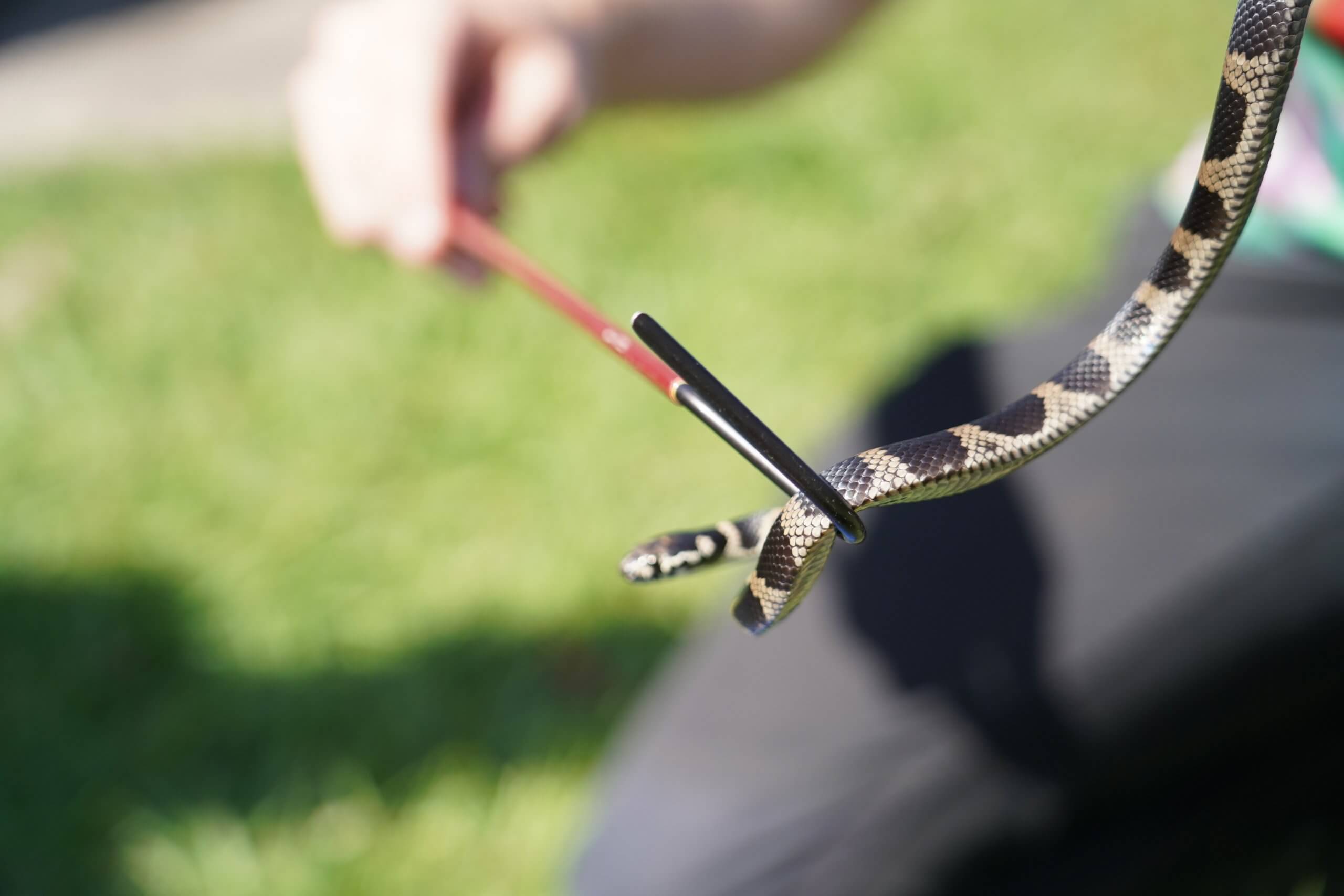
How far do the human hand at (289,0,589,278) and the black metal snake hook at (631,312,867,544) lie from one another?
3.96ft

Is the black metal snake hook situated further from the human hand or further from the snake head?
the human hand

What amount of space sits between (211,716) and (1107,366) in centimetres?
284

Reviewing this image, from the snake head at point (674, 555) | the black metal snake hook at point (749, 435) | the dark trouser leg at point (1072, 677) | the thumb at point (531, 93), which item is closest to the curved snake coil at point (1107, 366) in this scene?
the black metal snake hook at point (749, 435)

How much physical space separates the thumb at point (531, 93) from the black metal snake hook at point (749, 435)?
1357mm

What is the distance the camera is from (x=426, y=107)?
1.99m

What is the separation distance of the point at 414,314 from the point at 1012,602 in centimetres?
291

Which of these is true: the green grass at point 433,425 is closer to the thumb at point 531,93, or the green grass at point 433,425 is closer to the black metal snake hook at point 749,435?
the thumb at point 531,93

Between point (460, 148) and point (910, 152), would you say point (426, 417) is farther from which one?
point (910, 152)

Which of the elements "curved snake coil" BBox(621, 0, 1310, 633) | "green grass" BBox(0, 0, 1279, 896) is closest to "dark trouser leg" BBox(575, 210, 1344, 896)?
"green grass" BBox(0, 0, 1279, 896)

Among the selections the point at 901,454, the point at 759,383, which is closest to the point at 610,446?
the point at 759,383

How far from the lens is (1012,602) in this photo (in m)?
2.10

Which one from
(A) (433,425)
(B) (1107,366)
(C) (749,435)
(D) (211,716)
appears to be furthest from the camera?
(A) (433,425)

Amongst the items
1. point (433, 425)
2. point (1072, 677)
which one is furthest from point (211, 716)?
point (1072, 677)

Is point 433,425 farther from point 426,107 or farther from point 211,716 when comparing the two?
point 426,107
